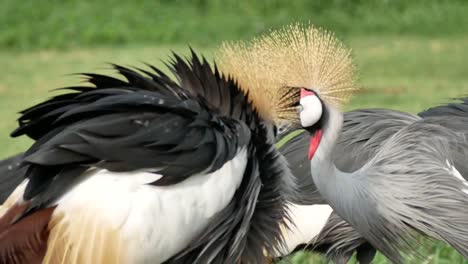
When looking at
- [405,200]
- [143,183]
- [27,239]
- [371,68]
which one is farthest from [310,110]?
[371,68]

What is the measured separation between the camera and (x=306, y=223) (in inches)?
130

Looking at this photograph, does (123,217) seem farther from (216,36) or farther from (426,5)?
(426,5)

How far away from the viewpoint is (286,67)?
9.56ft

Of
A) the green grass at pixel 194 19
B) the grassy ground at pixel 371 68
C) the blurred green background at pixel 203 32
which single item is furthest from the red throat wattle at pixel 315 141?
the green grass at pixel 194 19

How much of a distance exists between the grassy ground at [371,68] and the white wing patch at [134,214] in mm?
4203

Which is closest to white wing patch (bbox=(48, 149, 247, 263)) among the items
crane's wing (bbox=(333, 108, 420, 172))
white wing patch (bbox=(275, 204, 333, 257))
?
white wing patch (bbox=(275, 204, 333, 257))

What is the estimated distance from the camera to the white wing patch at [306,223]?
3.24 metres

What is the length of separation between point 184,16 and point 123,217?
7.26 metres

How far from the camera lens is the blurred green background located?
8.39 metres

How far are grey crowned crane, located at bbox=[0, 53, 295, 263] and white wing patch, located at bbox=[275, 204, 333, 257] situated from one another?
1.42ft

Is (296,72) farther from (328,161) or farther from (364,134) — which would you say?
(364,134)

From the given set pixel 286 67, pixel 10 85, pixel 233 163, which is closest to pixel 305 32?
pixel 286 67

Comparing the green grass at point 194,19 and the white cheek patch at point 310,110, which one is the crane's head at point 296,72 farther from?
the green grass at point 194,19

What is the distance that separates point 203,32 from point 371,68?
1.65 meters
